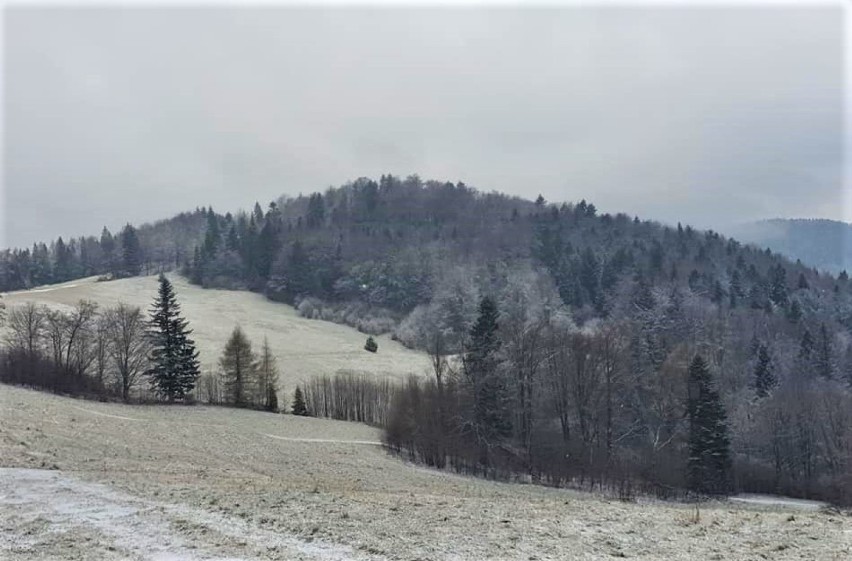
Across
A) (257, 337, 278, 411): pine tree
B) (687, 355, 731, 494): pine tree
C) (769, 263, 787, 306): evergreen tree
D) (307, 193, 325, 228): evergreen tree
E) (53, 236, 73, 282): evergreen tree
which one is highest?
(307, 193, 325, 228): evergreen tree

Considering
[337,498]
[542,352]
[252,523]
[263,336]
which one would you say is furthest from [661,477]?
[263,336]

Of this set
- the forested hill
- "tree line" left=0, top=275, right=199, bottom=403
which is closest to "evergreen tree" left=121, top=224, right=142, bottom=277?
the forested hill

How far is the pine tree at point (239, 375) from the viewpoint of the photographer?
5312cm

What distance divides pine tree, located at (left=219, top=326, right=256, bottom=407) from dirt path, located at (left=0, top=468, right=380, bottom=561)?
41023mm

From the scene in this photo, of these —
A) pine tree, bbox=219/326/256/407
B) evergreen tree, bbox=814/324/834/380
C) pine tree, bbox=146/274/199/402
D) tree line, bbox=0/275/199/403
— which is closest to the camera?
tree line, bbox=0/275/199/403

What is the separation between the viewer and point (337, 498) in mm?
13062

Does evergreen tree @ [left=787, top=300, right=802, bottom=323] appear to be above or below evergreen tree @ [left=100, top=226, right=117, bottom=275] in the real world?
below

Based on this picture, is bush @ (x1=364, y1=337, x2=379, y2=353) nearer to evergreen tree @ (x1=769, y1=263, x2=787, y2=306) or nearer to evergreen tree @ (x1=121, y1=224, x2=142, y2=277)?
evergreen tree @ (x1=121, y1=224, x2=142, y2=277)

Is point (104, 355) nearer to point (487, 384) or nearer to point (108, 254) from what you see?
point (487, 384)

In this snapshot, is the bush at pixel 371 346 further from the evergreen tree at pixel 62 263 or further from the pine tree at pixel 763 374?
the evergreen tree at pixel 62 263

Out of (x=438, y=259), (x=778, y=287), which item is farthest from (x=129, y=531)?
(x=778, y=287)

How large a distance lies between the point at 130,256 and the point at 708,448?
132m

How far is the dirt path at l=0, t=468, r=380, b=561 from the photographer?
8.95 m

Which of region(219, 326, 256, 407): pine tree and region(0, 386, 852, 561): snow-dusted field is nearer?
region(0, 386, 852, 561): snow-dusted field
